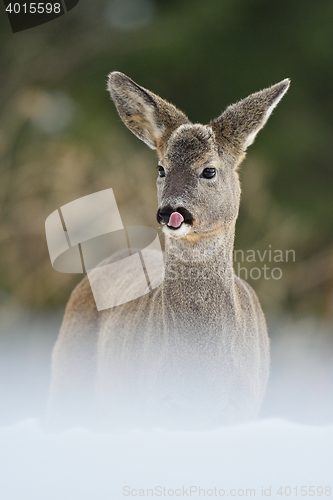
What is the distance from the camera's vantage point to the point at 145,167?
4695mm

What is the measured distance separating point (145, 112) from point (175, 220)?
0.75 meters

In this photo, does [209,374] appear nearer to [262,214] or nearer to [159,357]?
[159,357]

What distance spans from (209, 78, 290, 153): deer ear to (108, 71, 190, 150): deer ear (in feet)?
0.74

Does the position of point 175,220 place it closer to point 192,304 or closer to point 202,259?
point 202,259

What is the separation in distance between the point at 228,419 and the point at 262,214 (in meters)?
3.13

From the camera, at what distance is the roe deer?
77.3 inches

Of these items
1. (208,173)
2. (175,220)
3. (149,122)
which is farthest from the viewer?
(149,122)

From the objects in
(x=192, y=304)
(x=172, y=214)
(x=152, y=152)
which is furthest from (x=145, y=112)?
(x=152, y=152)

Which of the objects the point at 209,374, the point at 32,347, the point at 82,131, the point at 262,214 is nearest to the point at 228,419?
the point at 209,374

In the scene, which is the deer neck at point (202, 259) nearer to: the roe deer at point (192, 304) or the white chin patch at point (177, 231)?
the roe deer at point (192, 304)

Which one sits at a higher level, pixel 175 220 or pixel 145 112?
pixel 145 112

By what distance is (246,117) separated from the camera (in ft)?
7.54

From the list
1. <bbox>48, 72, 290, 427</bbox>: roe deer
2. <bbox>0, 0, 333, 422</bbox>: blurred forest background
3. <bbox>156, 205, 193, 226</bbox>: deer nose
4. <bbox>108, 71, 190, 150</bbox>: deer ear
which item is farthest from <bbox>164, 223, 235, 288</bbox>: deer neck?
<bbox>0, 0, 333, 422</bbox>: blurred forest background

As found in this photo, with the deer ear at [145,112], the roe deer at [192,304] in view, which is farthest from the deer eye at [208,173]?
the deer ear at [145,112]
